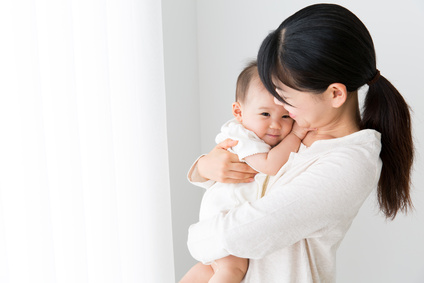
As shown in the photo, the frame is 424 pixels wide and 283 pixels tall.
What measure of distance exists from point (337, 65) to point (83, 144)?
2.44 feet

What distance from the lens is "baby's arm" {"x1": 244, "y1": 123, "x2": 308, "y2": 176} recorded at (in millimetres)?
1339

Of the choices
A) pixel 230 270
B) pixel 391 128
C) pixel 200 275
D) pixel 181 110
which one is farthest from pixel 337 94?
pixel 181 110

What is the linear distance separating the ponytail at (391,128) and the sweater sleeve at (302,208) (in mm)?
153

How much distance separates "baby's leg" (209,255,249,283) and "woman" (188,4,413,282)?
2 centimetres

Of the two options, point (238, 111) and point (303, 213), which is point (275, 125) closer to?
point (238, 111)

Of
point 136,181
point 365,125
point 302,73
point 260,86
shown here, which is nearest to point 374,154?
point 365,125

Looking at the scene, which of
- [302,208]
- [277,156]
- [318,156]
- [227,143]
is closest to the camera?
[302,208]

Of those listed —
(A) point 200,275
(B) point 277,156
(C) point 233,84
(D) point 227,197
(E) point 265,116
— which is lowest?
(A) point 200,275

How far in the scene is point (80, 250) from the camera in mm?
1326

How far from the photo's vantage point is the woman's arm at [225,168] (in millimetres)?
1405

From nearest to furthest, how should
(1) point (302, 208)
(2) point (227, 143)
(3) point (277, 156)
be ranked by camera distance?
(1) point (302, 208)
(3) point (277, 156)
(2) point (227, 143)

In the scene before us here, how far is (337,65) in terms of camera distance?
1.11 m

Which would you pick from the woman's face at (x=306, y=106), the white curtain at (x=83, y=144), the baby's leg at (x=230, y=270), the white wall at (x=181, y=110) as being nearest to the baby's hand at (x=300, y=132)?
the woman's face at (x=306, y=106)

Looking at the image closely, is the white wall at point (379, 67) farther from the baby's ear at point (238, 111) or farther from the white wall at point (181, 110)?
the baby's ear at point (238, 111)
